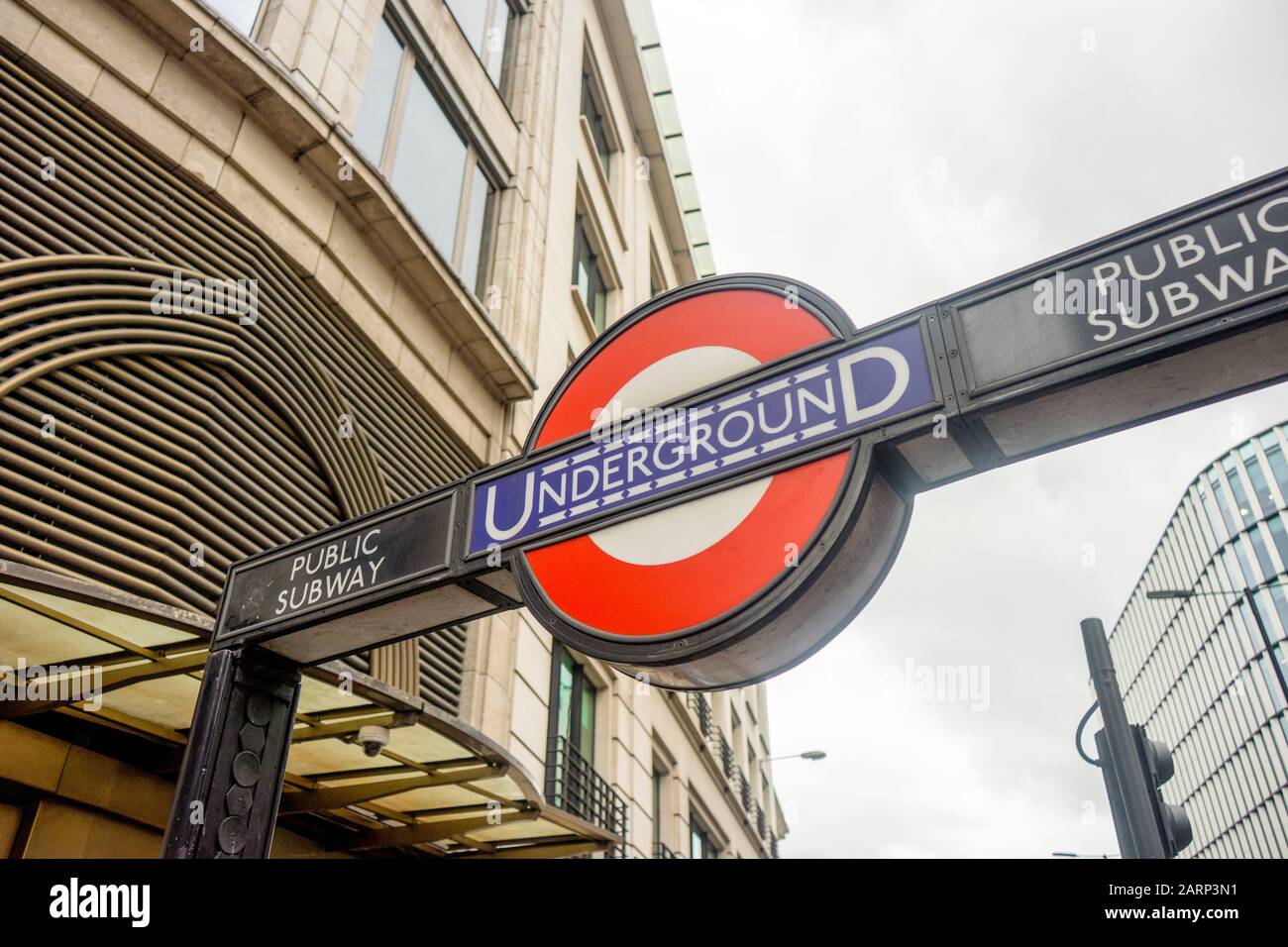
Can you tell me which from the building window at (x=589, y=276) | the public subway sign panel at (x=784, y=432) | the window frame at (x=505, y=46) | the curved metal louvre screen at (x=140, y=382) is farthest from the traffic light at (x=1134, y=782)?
the building window at (x=589, y=276)

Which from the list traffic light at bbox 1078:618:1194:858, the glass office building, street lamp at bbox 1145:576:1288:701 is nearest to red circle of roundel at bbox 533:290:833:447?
traffic light at bbox 1078:618:1194:858

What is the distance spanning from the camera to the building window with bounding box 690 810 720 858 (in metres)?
16.8

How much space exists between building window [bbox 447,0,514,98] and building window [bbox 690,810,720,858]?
1288 cm

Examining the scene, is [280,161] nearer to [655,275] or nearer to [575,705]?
[575,705]

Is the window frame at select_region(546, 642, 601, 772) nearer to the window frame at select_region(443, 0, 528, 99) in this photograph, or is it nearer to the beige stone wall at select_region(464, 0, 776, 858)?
the beige stone wall at select_region(464, 0, 776, 858)

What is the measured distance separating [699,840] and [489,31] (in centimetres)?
1481

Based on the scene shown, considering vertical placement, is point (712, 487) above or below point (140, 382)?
below

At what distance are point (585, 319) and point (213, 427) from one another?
8189 mm

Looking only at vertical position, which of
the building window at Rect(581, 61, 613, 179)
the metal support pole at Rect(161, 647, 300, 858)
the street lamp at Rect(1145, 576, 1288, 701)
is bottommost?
the metal support pole at Rect(161, 647, 300, 858)

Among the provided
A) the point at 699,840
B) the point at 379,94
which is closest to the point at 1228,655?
the point at 699,840

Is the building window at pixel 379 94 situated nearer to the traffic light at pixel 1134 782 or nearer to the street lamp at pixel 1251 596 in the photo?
the traffic light at pixel 1134 782

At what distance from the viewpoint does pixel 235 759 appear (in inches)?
107
